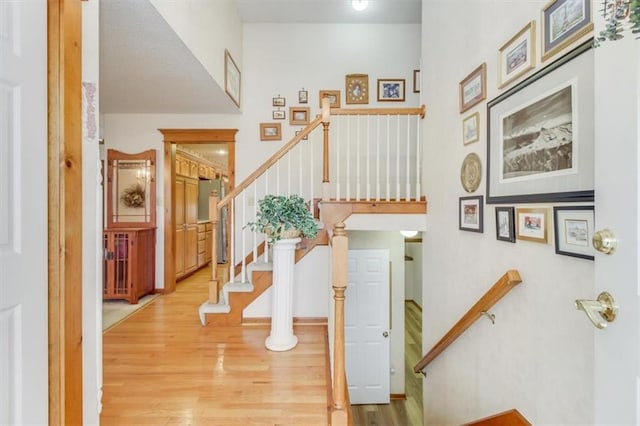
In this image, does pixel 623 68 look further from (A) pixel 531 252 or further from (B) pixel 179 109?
(B) pixel 179 109

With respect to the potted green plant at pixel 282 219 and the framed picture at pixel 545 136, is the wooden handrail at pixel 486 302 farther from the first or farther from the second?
the potted green plant at pixel 282 219

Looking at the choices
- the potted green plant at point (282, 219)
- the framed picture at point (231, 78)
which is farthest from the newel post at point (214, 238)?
the framed picture at point (231, 78)

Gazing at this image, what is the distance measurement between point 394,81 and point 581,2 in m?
3.16

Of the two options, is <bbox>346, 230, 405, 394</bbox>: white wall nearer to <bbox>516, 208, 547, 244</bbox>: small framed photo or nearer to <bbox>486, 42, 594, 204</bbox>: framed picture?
<bbox>486, 42, 594, 204</bbox>: framed picture

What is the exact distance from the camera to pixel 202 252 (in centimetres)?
586

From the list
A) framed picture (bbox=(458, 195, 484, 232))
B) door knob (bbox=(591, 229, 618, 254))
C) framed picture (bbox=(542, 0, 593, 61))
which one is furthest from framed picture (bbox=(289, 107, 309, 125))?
door knob (bbox=(591, 229, 618, 254))

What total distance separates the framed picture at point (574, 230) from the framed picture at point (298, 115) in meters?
3.36

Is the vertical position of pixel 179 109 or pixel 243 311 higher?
pixel 179 109

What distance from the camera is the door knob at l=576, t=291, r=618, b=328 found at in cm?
73

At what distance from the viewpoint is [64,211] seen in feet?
3.43

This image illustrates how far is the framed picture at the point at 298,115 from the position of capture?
416 centimetres

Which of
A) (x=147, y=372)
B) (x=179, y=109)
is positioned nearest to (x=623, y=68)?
(x=147, y=372)

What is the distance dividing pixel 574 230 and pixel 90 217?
195 cm

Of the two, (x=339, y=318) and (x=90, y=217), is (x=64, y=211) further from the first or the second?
(x=339, y=318)
